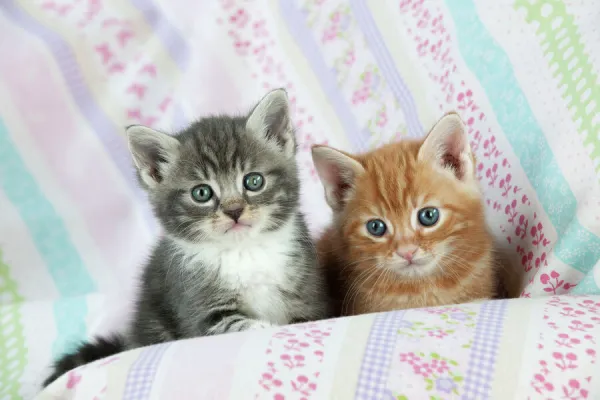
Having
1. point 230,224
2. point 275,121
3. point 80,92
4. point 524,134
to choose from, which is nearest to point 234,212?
point 230,224

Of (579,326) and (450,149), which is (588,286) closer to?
(579,326)

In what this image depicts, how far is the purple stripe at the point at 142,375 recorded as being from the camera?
1.08 metres

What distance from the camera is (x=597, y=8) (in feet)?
4.91

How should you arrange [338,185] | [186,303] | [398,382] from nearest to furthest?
[398,382]
[186,303]
[338,185]

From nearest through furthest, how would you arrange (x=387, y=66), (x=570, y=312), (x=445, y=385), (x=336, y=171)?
(x=445, y=385), (x=570, y=312), (x=336, y=171), (x=387, y=66)

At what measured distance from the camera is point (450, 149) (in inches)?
57.5

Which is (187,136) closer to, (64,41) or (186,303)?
(186,303)

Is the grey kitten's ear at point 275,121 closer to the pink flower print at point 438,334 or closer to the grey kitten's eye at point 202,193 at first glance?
the grey kitten's eye at point 202,193

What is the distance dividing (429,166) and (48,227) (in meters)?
1.17

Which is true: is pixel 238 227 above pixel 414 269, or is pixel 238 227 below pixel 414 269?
above

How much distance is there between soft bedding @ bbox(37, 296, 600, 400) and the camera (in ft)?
3.45

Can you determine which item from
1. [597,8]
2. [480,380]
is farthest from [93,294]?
[597,8]

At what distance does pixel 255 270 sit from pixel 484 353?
1.65 ft

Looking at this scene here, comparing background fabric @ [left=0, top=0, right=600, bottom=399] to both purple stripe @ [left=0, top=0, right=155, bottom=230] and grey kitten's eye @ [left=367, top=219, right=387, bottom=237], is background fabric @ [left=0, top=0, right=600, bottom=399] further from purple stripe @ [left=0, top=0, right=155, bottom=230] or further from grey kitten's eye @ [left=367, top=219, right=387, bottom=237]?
grey kitten's eye @ [left=367, top=219, right=387, bottom=237]
